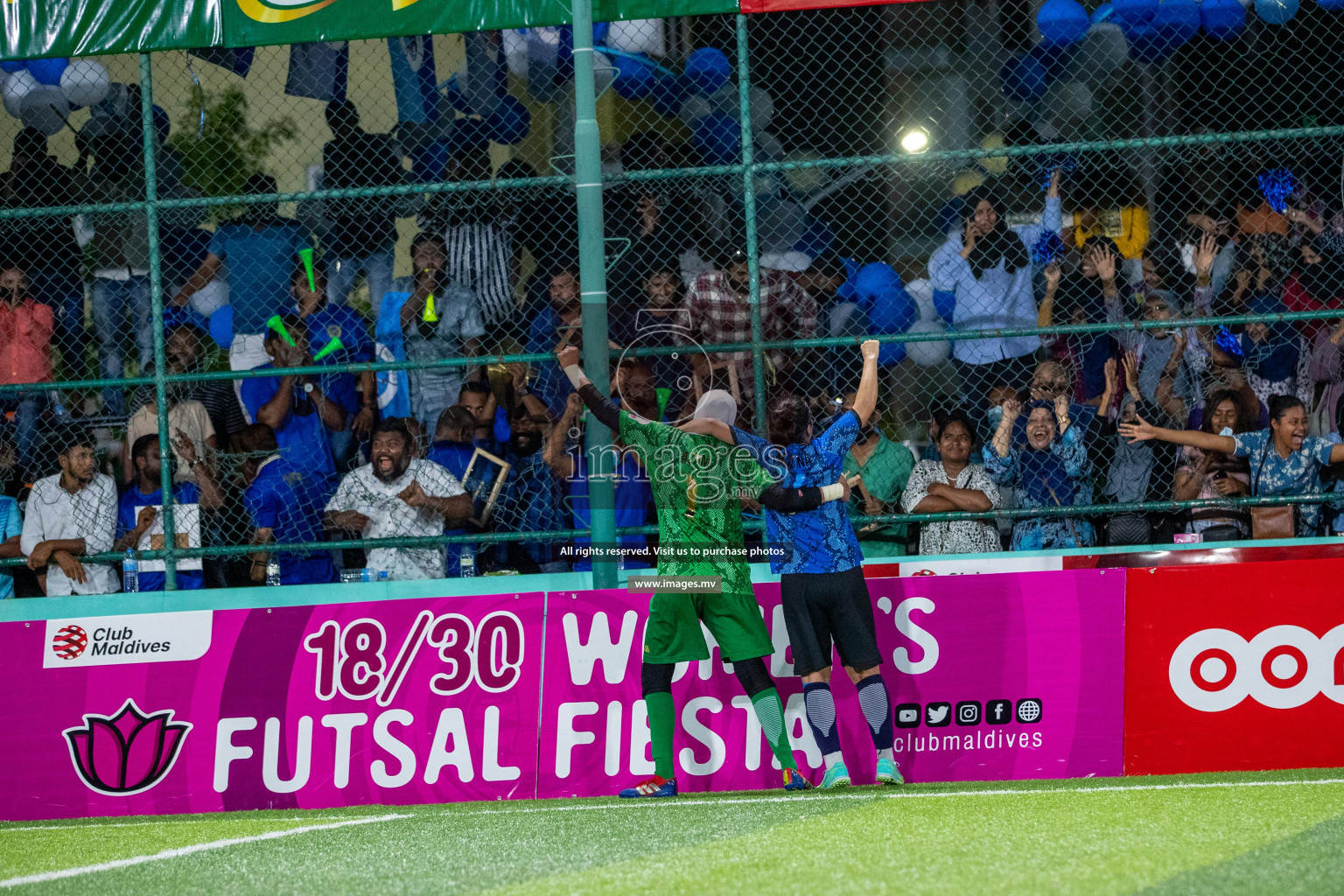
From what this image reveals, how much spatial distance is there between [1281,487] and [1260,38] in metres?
2.98

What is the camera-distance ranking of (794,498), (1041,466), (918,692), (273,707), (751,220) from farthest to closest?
(1041,466) < (751,220) < (273,707) < (918,692) < (794,498)

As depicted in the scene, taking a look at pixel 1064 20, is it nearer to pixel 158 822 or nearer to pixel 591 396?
pixel 591 396

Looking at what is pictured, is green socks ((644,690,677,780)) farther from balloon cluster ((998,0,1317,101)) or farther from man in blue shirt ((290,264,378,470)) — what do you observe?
balloon cluster ((998,0,1317,101))

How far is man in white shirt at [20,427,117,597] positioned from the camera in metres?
8.46

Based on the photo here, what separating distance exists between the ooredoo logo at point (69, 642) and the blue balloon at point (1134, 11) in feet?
23.1

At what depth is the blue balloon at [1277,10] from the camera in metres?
8.86

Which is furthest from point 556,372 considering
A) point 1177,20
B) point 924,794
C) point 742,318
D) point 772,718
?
point 1177,20

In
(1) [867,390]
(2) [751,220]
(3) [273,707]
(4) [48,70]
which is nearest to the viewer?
(1) [867,390]

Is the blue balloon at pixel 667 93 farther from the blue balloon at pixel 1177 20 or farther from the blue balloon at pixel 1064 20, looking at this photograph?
the blue balloon at pixel 1177 20

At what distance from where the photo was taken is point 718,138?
336 inches

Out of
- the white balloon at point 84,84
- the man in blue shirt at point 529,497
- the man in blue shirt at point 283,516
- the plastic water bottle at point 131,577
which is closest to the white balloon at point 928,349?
the man in blue shirt at point 529,497

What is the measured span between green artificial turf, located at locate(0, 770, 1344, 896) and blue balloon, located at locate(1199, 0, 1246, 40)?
4.68 metres

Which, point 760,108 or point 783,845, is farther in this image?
point 760,108

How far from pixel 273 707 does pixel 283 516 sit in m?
1.59
